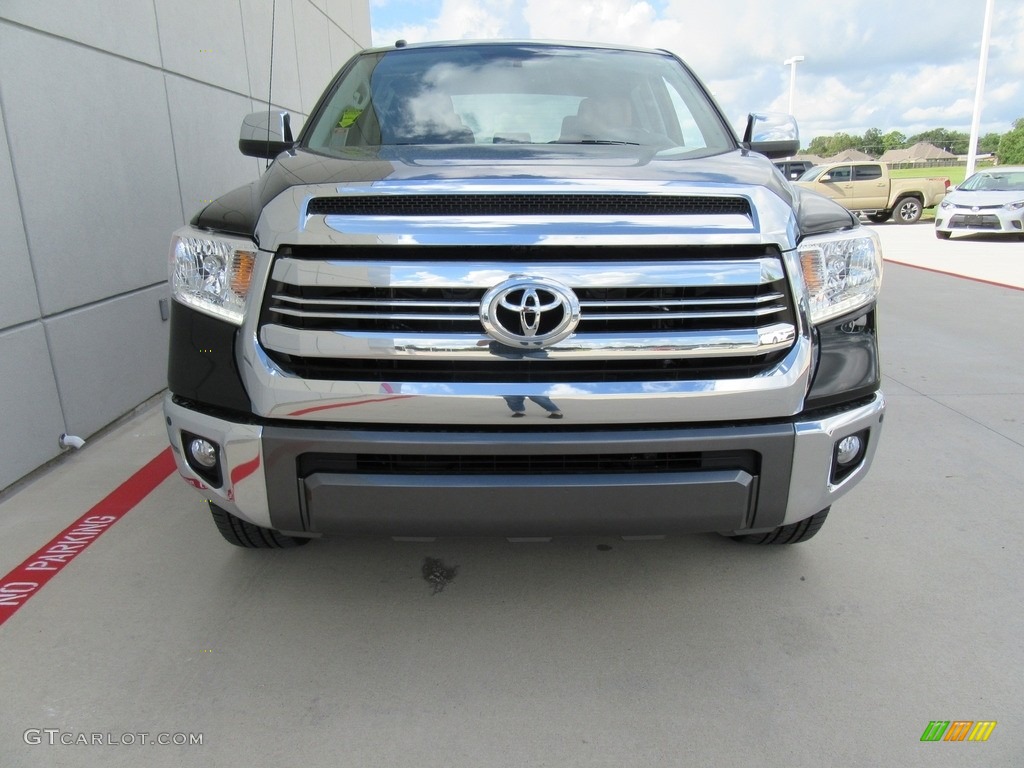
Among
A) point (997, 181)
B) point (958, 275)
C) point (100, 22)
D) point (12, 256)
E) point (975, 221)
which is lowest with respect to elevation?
point (958, 275)

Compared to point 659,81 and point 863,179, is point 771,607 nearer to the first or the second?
point 659,81

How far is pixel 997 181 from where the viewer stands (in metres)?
14.8

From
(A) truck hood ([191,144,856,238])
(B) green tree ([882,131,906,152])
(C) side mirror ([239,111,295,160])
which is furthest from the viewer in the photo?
(B) green tree ([882,131,906,152])

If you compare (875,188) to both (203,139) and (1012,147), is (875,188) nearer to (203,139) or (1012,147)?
(203,139)

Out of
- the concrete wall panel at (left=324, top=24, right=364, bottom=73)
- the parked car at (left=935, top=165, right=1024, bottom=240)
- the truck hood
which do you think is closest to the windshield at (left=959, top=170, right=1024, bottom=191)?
the parked car at (left=935, top=165, right=1024, bottom=240)

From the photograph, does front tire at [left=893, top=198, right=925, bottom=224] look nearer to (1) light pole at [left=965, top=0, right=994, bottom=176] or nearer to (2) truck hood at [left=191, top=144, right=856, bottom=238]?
(1) light pole at [left=965, top=0, right=994, bottom=176]

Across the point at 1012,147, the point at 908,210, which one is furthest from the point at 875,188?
the point at 1012,147

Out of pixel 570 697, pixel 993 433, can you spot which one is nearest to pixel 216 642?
pixel 570 697

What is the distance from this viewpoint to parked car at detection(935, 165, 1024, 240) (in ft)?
45.4

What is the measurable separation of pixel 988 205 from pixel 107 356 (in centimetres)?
1549

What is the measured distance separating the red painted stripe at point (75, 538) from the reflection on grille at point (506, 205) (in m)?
1.76

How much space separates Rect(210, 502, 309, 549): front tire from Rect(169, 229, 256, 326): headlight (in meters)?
0.71

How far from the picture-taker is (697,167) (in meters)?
2.19

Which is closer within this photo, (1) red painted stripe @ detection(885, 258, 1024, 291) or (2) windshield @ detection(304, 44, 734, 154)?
(2) windshield @ detection(304, 44, 734, 154)
